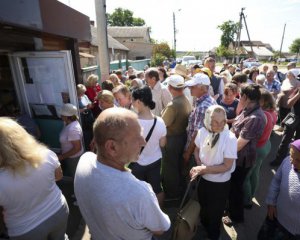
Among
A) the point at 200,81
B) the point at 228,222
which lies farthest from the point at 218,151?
the point at 228,222

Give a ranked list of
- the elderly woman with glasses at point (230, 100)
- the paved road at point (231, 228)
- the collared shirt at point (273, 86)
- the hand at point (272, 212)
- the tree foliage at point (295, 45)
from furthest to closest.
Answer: the tree foliage at point (295, 45), the collared shirt at point (273, 86), the elderly woman with glasses at point (230, 100), the paved road at point (231, 228), the hand at point (272, 212)

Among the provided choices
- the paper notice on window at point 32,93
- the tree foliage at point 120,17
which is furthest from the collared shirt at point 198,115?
the tree foliage at point 120,17

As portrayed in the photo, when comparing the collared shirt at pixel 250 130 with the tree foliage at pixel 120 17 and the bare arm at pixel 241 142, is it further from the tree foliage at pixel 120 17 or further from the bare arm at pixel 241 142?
the tree foliage at pixel 120 17

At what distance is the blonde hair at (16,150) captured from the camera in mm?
1648

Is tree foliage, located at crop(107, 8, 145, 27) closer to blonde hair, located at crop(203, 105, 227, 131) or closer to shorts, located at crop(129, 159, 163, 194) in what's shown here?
shorts, located at crop(129, 159, 163, 194)

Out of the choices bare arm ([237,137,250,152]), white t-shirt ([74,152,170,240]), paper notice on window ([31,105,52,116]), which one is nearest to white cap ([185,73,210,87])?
bare arm ([237,137,250,152])

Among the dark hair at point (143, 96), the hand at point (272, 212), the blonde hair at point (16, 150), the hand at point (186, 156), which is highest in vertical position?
the dark hair at point (143, 96)

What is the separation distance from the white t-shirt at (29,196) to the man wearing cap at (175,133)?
183cm

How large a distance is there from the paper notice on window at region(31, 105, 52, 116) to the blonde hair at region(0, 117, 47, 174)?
9.20ft

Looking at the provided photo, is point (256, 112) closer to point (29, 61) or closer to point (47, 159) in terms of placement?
point (47, 159)

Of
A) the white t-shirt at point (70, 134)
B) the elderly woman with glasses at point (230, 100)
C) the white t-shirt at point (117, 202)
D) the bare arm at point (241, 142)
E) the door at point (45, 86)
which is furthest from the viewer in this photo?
the door at point (45, 86)

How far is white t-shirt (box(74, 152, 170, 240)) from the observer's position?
1223 millimetres

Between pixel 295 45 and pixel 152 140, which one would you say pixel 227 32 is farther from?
pixel 152 140

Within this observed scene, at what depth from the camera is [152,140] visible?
2.72m
